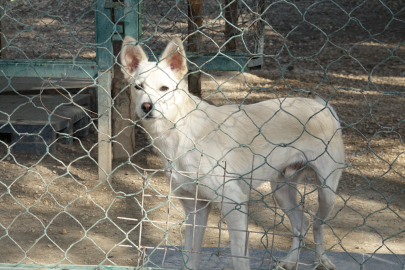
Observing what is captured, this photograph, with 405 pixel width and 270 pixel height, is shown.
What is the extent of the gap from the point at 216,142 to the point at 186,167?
302 mm

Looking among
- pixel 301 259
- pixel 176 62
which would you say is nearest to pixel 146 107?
pixel 176 62

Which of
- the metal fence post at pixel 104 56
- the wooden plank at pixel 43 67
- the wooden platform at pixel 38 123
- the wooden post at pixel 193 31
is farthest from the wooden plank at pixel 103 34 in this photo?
the wooden post at pixel 193 31

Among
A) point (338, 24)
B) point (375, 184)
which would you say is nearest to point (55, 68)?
point (375, 184)

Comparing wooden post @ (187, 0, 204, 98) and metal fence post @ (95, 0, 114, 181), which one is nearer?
metal fence post @ (95, 0, 114, 181)

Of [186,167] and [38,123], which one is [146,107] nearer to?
[186,167]

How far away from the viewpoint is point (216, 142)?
113 inches

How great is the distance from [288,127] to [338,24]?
11.7m

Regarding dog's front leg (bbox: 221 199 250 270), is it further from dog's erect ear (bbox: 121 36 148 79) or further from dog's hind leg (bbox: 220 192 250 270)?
dog's erect ear (bbox: 121 36 148 79)

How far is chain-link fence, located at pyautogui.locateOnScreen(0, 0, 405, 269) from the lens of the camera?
245 cm

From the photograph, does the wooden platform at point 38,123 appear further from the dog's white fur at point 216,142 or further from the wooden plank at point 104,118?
the dog's white fur at point 216,142

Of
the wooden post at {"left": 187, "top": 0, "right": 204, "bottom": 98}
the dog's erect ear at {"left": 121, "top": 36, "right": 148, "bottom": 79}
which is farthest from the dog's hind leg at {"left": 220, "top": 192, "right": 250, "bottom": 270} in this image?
the wooden post at {"left": 187, "top": 0, "right": 204, "bottom": 98}

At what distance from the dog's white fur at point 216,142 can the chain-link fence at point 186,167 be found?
0.4 inches

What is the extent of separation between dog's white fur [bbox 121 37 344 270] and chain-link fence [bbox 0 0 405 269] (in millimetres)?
11

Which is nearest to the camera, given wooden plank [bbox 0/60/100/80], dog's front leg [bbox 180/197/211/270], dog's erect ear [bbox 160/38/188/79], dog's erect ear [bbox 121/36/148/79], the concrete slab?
dog's erect ear [bbox 160/38/188/79]
